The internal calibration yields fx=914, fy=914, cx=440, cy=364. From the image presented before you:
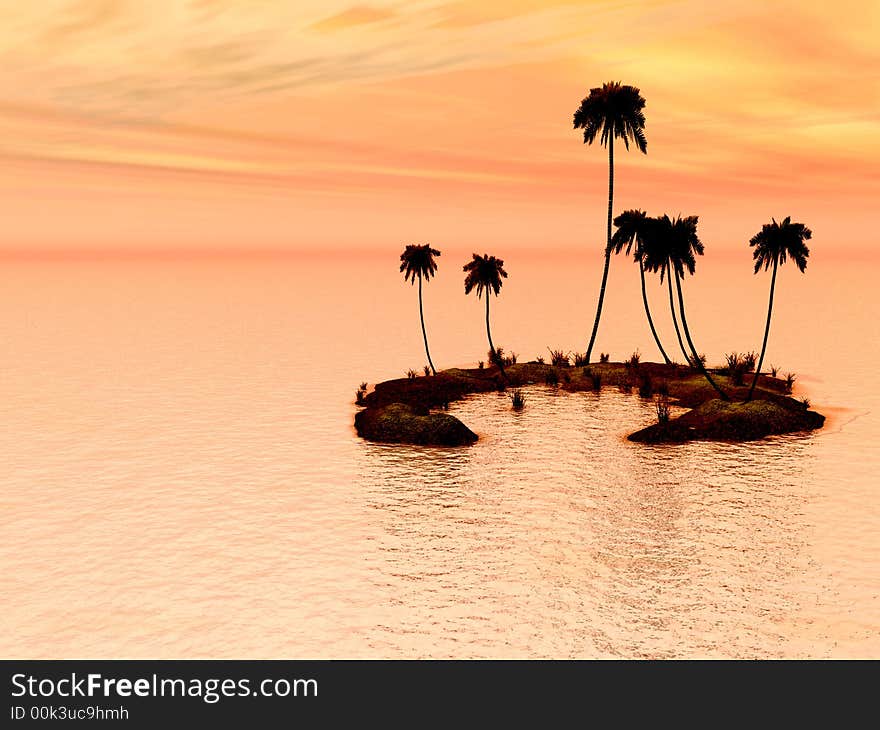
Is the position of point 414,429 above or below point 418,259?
below

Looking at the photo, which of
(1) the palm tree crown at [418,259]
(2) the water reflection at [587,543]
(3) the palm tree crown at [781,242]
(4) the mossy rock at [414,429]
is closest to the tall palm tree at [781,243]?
(3) the palm tree crown at [781,242]

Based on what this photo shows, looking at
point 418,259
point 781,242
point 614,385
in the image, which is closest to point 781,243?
point 781,242

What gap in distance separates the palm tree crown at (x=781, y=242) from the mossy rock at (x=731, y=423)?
7.82 metres

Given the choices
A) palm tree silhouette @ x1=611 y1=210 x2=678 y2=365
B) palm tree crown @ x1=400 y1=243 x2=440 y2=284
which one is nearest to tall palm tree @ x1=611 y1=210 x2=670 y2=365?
palm tree silhouette @ x1=611 y1=210 x2=678 y2=365

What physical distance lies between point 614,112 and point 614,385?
1928 cm

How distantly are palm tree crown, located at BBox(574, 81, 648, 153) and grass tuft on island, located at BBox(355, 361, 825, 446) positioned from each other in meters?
16.5

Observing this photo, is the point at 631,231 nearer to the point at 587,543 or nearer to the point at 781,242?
the point at 781,242

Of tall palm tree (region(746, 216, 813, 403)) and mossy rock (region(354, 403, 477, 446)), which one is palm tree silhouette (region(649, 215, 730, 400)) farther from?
mossy rock (region(354, 403, 477, 446))

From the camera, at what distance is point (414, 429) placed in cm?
4916

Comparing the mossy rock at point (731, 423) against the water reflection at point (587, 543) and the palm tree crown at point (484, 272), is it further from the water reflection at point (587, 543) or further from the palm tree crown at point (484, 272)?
the palm tree crown at point (484, 272)

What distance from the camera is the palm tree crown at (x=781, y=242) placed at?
4953 cm

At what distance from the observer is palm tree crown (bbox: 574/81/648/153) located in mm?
63812
